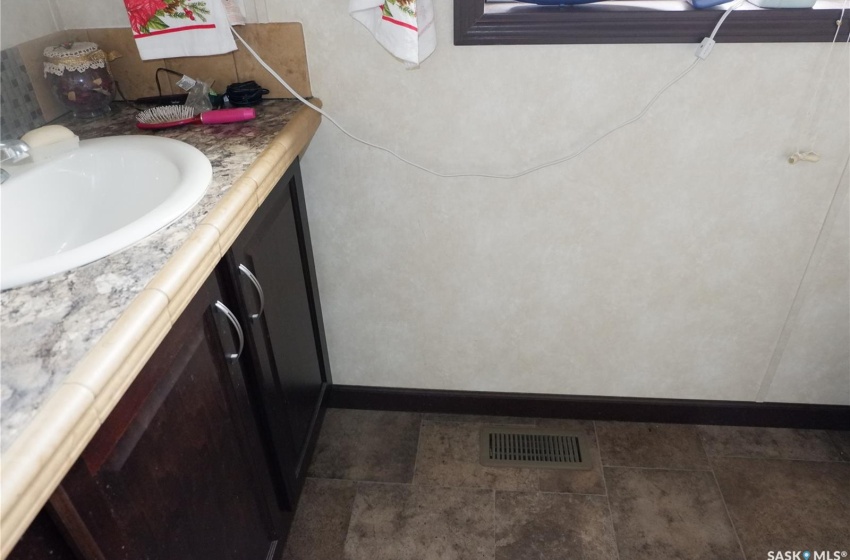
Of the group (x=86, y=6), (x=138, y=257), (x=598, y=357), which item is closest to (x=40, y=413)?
(x=138, y=257)

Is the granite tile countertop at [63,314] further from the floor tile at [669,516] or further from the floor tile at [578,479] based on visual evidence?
the floor tile at [669,516]

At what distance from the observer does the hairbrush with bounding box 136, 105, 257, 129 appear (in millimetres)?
1252

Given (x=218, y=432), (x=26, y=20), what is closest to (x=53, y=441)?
(x=218, y=432)

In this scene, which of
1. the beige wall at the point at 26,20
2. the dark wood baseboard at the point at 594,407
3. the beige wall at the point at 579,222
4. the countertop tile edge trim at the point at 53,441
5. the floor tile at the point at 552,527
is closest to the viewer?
the countertop tile edge trim at the point at 53,441

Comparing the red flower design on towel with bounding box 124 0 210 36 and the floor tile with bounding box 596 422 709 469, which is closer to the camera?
the red flower design on towel with bounding box 124 0 210 36

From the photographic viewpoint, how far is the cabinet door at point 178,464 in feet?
2.33

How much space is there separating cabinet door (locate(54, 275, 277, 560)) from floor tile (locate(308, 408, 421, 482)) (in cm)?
51

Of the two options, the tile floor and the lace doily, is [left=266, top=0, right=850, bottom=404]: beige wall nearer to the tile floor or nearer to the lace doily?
the tile floor

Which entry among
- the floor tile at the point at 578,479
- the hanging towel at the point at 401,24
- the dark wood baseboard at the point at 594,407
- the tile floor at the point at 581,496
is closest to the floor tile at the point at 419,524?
the tile floor at the point at 581,496

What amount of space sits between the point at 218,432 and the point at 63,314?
392mm

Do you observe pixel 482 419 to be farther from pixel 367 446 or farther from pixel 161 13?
pixel 161 13

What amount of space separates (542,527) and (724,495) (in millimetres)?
505

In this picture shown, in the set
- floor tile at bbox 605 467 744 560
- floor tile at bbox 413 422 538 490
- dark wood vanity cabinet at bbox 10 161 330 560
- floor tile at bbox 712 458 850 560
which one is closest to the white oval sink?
dark wood vanity cabinet at bbox 10 161 330 560

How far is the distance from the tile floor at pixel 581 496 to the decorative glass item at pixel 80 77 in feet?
3.50
